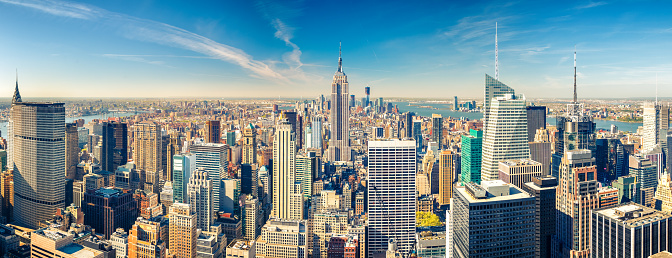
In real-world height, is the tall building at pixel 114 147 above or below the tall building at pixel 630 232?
above

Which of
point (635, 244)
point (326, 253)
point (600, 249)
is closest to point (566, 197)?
point (600, 249)

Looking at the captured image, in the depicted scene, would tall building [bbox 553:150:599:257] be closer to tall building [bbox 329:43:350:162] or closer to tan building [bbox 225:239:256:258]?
tan building [bbox 225:239:256:258]

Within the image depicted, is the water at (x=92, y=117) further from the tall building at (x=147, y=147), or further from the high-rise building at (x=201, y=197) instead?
the high-rise building at (x=201, y=197)

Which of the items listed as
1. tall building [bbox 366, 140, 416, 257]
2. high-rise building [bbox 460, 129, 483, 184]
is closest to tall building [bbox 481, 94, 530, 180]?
high-rise building [bbox 460, 129, 483, 184]

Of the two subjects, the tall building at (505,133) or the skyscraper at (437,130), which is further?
the skyscraper at (437,130)

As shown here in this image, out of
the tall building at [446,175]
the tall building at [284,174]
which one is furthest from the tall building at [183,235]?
the tall building at [446,175]

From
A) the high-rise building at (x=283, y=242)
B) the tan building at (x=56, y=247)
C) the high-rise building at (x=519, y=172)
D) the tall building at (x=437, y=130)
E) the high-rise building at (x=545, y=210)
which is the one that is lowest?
the high-rise building at (x=283, y=242)

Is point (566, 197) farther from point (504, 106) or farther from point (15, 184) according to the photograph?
point (15, 184)
